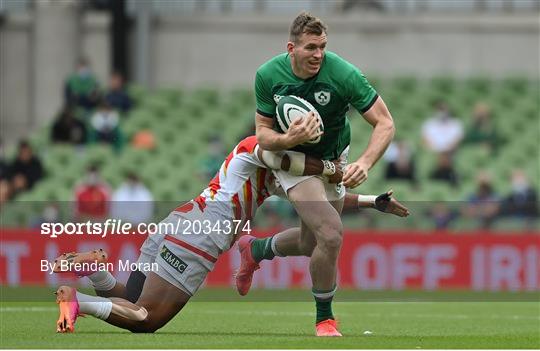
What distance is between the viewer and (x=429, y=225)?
20703 mm

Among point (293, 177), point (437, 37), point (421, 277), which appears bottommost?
point (421, 277)

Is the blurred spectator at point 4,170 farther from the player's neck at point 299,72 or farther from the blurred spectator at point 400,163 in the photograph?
the player's neck at point 299,72

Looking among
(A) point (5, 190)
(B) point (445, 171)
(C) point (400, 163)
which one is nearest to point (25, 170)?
(A) point (5, 190)

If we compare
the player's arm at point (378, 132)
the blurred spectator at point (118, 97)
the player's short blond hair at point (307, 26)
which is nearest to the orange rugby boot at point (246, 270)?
the player's arm at point (378, 132)

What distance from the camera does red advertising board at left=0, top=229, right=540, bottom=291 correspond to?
20422mm

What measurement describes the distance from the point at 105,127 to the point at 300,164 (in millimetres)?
13873

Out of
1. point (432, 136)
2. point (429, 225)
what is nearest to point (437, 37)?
point (432, 136)

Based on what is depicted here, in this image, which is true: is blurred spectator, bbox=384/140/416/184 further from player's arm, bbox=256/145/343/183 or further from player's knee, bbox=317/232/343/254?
player's knee, bbox=317/232/343/254

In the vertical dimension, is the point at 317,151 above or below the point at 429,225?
above

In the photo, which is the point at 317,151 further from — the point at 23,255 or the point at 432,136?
the point at 432,136

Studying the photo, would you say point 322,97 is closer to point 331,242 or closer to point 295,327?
point 331,242

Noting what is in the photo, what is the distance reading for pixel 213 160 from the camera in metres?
23.5

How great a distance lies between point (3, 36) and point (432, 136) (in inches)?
312

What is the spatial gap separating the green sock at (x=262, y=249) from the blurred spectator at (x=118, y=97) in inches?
528
